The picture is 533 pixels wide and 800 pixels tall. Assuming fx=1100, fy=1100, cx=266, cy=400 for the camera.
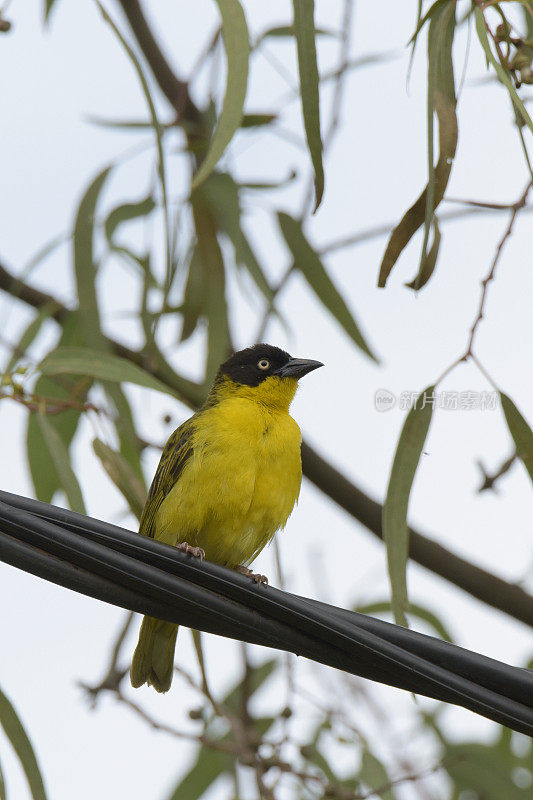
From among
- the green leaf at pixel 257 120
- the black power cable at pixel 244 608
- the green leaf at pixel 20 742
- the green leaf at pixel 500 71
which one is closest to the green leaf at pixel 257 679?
the green leaf at pixel 20 742

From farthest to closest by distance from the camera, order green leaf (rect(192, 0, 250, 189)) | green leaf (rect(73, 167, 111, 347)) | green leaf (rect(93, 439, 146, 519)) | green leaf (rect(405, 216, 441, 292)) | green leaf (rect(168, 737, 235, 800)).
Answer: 1. green leaf (rect(168, 737, 235, 800))
2. green leaf (rect(73, 167, 111, 347))
3. green leaf (rect(93, 439, 146, 519))
4. green leaf (rect(405, 216, 441, 292))
5. green leaf (rect(192, 0, 250, 189))

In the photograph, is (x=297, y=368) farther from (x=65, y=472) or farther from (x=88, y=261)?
(x=65, y=472)

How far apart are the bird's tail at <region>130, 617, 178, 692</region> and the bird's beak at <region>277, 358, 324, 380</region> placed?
1.20 meters

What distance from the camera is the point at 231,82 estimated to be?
2.88 m

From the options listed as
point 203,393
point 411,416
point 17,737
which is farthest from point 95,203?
point 17,737

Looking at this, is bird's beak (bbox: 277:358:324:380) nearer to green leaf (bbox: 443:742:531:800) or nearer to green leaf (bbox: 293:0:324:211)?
green leaf (bbox: 293:0:324:211)

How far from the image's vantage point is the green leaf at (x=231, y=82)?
274 cm

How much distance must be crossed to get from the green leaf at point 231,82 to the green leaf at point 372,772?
7.67 ft

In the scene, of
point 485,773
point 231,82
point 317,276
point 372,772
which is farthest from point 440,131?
point 485,773

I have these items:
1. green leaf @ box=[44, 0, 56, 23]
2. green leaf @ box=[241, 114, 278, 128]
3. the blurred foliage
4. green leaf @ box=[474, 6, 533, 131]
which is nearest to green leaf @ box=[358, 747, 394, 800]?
the blurred foliage

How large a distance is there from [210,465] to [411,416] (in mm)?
834

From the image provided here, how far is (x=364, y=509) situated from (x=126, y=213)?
1.60 meters

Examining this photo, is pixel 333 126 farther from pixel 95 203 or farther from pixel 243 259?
pixel 95 203

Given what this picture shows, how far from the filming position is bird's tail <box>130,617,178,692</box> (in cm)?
394
